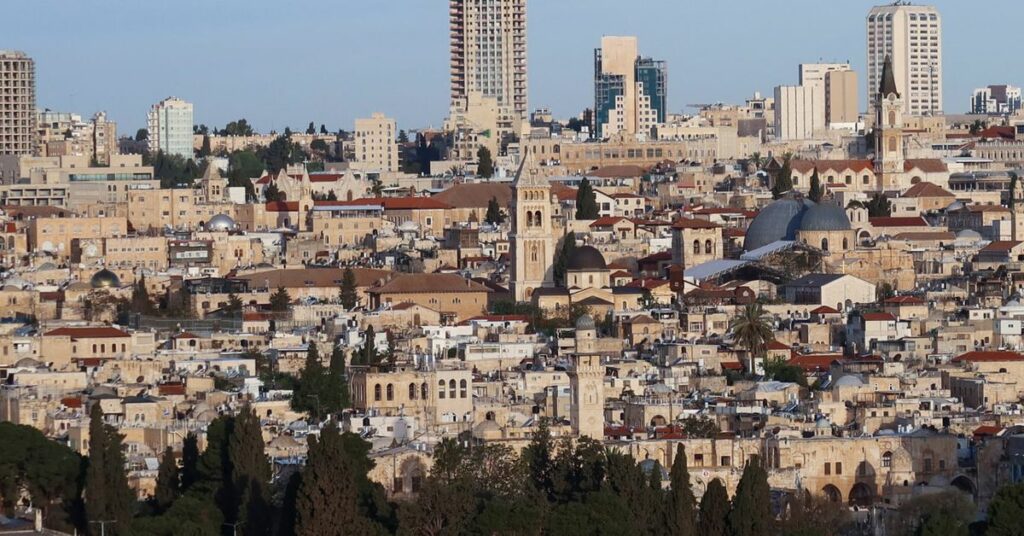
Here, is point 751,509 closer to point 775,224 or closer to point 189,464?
point 189,464

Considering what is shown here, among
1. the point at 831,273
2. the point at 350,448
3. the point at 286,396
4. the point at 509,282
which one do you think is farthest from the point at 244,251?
the point at 350,448

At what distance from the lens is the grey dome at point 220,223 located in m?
98.0

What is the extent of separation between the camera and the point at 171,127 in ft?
525

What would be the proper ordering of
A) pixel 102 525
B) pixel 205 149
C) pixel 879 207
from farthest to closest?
pixel 205 149 → pixel 879 207 → pixel 102 525

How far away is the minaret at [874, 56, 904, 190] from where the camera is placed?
11062cm

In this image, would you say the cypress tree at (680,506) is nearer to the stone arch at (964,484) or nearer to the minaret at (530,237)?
the stone arch at (964,484)

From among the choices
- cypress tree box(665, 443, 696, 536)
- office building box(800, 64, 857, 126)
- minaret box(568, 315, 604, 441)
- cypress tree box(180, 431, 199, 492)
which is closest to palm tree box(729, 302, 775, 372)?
minaret box(568, 315, 604, 441)

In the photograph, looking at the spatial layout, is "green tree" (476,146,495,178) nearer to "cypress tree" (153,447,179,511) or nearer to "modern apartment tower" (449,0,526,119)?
"modern apartment tower" (449,0,526,119)

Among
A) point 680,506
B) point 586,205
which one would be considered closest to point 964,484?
point 680,506

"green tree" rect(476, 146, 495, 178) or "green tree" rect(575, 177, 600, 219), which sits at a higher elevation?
"green tree" rect(476, 146, 495, 178)

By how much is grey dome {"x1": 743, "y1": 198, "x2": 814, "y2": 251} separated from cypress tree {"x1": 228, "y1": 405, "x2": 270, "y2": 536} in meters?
38.9

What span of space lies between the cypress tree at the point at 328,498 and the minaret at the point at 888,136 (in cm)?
6660

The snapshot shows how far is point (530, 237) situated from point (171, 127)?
79.0 m

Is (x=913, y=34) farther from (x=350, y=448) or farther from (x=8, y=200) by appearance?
(x=350, y=448)
